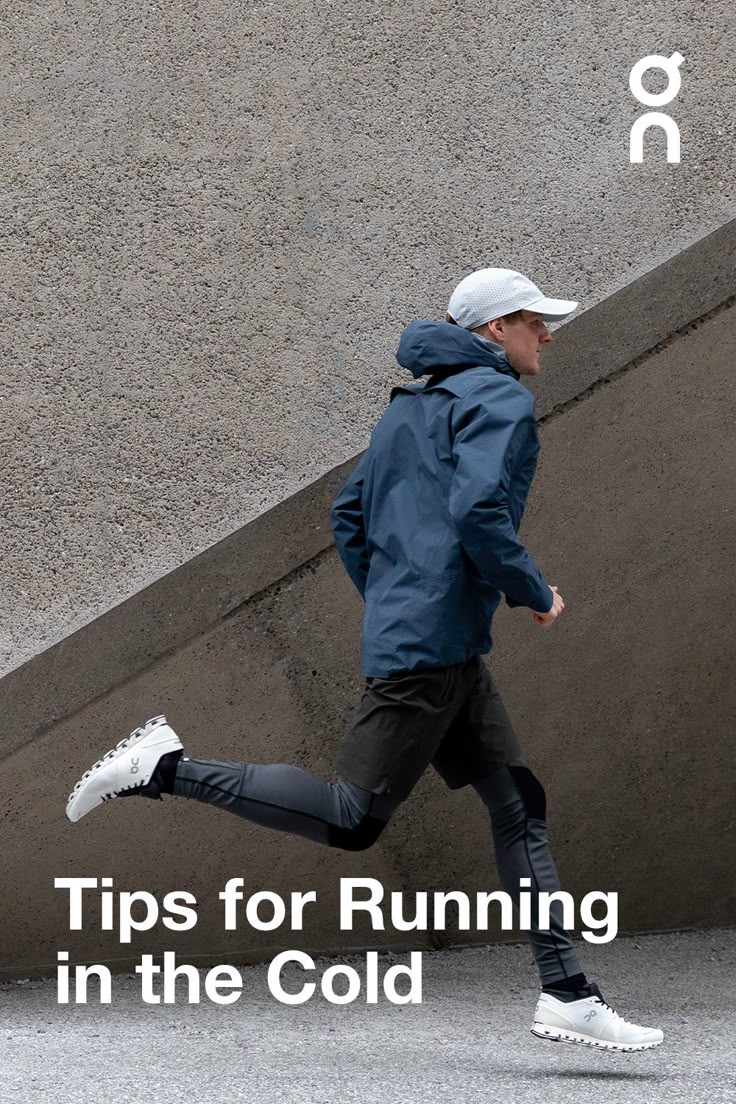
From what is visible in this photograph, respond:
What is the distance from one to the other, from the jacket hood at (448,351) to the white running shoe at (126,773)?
119 centimetres

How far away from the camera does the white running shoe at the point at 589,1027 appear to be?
3336 millimetres

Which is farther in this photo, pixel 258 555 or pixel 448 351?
pixel 258 555

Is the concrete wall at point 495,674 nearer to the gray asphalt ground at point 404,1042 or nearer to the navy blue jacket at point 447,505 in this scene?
the gray asphalt ground at point 404,1042

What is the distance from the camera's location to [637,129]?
14.7ft

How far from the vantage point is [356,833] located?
11.3ft

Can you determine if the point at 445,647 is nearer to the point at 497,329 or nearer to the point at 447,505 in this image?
the point at 447,505

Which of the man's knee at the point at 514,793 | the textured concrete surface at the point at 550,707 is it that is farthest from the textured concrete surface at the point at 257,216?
the man's knee at the point at 514,793

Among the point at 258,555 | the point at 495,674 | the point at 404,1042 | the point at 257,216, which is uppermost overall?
the point at 257,216

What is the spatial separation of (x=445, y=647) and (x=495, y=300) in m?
0.94

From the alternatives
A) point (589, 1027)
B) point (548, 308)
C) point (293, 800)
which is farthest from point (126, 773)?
point (548, 308)

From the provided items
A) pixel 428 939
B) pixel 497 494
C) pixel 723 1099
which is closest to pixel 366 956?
pixel 428 939

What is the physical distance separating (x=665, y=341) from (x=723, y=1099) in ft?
7.48

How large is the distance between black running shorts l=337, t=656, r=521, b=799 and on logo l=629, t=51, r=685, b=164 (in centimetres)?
202

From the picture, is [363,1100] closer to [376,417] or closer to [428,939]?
[428,939]
